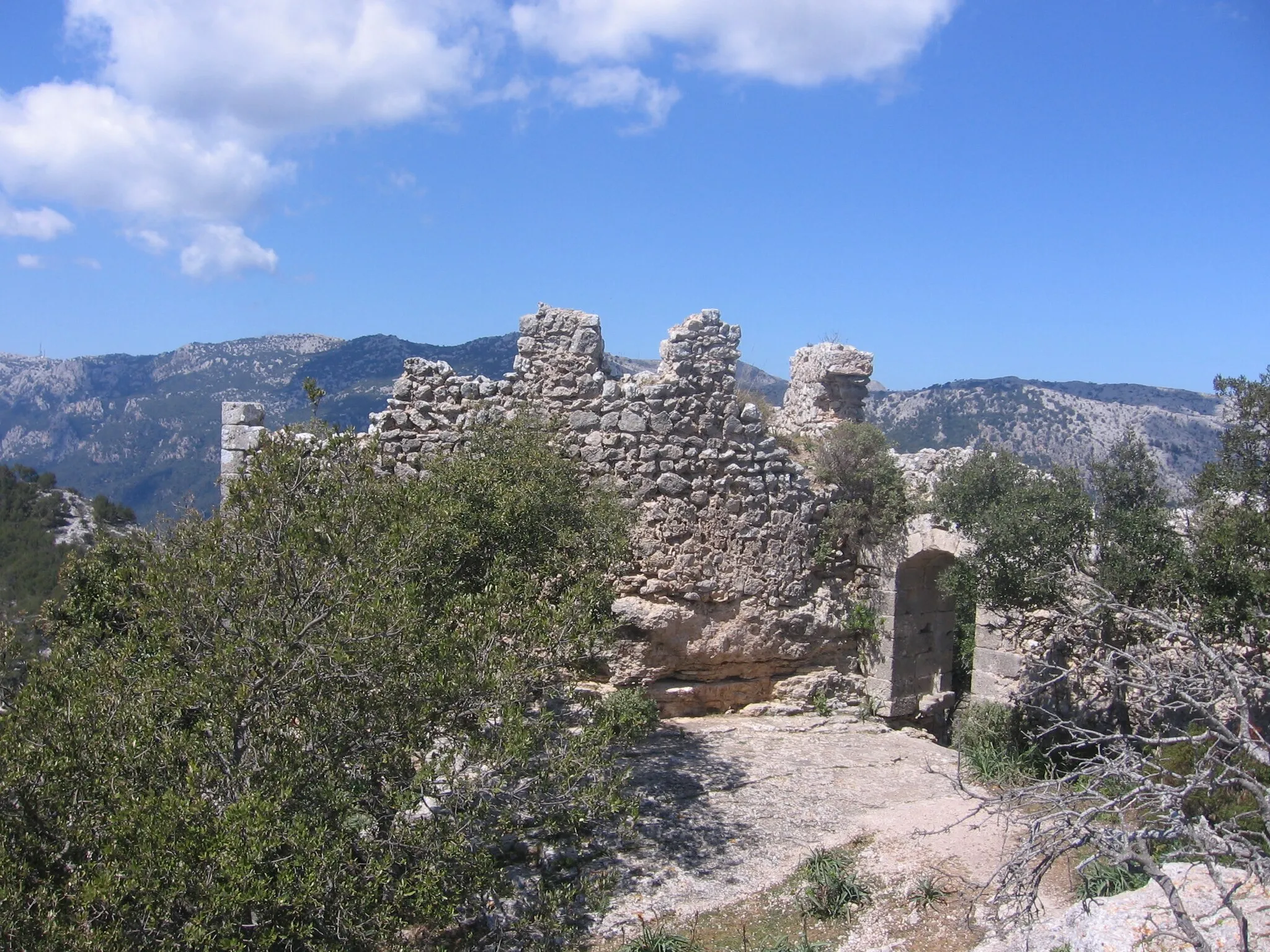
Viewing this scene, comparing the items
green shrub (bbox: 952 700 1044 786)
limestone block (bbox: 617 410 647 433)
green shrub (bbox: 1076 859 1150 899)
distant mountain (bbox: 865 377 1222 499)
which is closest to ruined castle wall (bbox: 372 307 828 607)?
limestone block (bbox: 617 410 647 433)

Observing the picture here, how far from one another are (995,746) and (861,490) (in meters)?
3.72

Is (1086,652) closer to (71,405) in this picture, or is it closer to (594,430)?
(594,430)

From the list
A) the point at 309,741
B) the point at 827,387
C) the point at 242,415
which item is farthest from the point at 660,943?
the point at 827,387

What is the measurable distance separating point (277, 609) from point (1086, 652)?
29.7 feet

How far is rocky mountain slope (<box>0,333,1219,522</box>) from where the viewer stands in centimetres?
4128

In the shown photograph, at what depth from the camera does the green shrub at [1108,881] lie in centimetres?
705

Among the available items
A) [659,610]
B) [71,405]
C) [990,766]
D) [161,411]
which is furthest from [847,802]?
[71,405]

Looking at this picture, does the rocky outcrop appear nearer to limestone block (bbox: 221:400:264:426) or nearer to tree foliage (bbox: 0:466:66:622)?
limestone block (bbox: 221:400:264:426)

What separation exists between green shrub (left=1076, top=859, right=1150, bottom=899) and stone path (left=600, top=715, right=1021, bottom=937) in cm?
79

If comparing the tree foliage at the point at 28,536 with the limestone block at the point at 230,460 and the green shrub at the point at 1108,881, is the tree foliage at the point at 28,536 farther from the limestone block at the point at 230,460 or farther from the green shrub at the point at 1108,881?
the green shrub at the point at 1108,881

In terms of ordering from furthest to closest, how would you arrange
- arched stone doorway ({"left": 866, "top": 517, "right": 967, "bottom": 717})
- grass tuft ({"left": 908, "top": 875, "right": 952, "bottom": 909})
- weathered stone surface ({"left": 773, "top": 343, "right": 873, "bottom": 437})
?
1. weathered stone surface ({"left": 773, "top": 343, "right": 873, "bottom": 437})
2. arched stone doorway ({"left": 866, "top": 517, "right": 967, "bottom": 717})
3. grass tuft ({"left": 908, "top": 875, "right": 952, "bottom": 909})

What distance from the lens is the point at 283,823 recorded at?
217 inches

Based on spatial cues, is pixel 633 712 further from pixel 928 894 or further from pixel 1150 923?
pixel 1150 923

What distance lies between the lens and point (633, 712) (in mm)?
10188
